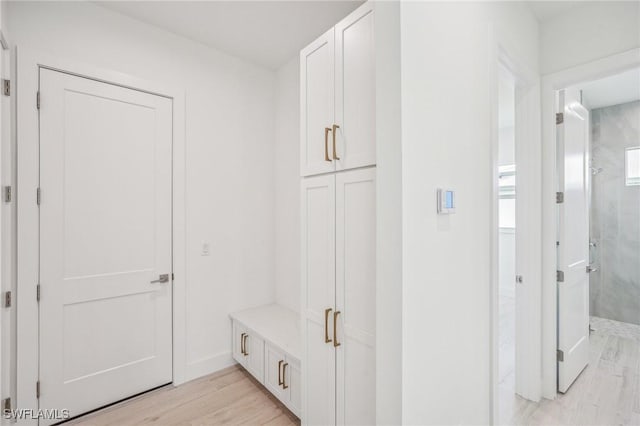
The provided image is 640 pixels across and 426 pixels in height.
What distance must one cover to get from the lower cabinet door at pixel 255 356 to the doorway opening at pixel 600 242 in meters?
2.17

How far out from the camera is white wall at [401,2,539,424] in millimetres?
1149

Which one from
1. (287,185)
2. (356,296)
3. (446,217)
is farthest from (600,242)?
(356,296)

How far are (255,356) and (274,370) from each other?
0.28m

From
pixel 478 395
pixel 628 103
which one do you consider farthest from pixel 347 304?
pixel 628 103

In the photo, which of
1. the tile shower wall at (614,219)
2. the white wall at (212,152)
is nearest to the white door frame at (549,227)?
the white wall at (212,152)

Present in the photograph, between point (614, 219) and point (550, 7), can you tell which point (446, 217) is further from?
point (614, 219)

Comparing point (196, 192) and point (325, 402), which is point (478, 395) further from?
point (196, 192)

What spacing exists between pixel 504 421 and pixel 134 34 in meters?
3.67

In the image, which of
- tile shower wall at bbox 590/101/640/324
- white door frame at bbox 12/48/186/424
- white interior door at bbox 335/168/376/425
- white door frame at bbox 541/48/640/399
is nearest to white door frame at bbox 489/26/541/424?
white door frame at bbox 541/48/640/399

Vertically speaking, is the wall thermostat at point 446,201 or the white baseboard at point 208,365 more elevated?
the wall thermostat at point 446,201

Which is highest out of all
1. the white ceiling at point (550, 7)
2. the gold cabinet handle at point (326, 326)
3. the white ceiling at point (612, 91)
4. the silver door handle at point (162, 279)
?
the white ceiling at point (550, 7)

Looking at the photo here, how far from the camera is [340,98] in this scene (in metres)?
1.47

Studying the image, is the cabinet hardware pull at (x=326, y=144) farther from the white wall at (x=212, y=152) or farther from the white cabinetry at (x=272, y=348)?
the white wall at (x=212, y=152)

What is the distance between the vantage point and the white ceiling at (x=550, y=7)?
200 centimetres
